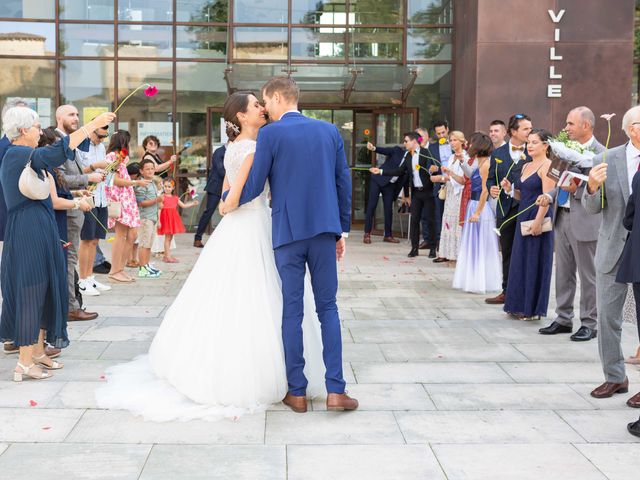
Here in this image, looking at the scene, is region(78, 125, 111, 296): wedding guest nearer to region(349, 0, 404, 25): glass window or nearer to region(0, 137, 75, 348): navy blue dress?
region(0, 137, 75, 348): navy blue dress

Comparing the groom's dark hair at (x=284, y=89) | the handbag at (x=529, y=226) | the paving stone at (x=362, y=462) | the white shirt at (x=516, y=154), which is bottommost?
the paving stone at (x=362, y=462)

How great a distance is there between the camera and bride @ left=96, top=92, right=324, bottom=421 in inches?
209

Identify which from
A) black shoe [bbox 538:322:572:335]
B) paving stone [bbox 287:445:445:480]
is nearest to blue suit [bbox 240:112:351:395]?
paving stone [bbox 287:445:445:480]

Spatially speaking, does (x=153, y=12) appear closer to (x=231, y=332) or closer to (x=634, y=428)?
(x=231, y=332)

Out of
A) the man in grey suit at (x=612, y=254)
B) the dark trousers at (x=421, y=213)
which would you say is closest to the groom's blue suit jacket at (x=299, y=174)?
the man in grey suit at (x=612, y=254)

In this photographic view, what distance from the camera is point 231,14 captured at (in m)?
16.6

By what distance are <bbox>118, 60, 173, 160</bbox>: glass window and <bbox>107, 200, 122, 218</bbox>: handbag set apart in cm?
663

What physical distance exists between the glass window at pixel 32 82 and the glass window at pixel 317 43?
15.7 ft

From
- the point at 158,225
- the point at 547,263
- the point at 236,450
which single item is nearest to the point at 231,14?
the point at 158,225

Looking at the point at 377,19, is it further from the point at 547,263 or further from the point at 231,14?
the point at 547,263

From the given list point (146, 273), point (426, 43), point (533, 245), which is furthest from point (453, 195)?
point (426, 43)

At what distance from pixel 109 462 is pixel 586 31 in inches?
493

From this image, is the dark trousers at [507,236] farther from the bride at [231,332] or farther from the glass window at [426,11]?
the glass window at [426,11]

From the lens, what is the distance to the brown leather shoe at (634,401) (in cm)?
541
